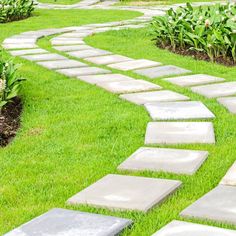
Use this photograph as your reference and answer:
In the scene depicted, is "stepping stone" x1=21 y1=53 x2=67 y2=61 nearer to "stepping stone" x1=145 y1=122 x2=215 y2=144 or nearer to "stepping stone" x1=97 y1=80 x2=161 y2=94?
"stepping stone" x1=97 y1=80 x2=161 y2=94

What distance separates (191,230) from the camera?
275 cm

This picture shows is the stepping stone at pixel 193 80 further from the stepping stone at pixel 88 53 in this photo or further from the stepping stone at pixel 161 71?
the stepping stone at pixel 88 53

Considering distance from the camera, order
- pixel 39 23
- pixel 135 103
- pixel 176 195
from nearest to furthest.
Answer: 1. pixel 176 195
2. pixel 135 103
3. pixel 39 23

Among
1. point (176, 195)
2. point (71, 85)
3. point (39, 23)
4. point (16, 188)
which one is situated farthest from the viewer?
point (39, 23)

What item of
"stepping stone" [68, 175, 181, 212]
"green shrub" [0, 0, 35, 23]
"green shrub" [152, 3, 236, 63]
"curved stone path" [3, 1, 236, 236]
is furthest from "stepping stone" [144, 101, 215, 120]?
"green shrub" [0, 0, 35, 23]

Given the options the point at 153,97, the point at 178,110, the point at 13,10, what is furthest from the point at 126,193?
the point at 13,10

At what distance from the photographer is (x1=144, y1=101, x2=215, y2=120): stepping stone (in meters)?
4.84

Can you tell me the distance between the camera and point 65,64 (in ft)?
24.8

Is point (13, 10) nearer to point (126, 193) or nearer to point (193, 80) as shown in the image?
point (193, 80)

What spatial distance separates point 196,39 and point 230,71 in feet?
4.26

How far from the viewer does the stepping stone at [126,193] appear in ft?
10.1

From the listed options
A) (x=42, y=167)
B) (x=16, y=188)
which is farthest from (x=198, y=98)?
(x=16, y=188)

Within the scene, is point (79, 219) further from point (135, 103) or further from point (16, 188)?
point (135, 103)

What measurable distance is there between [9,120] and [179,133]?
1581 millimetres
